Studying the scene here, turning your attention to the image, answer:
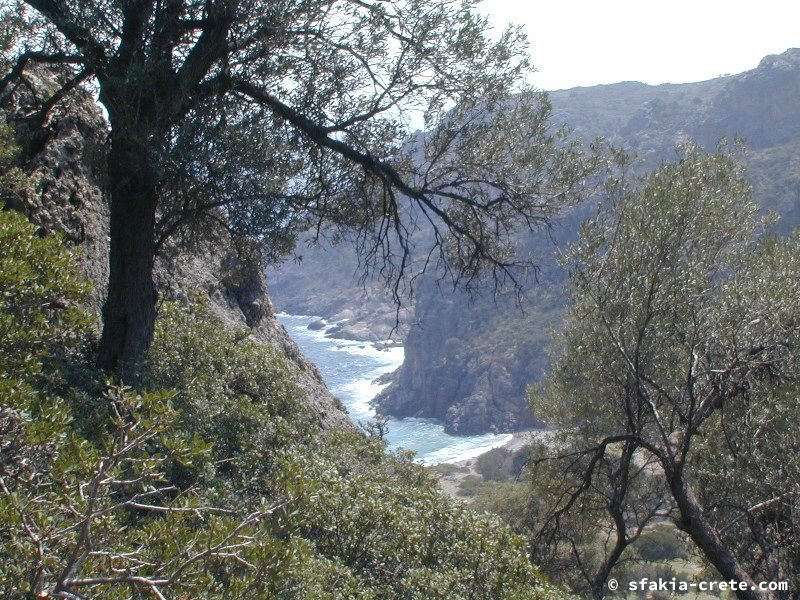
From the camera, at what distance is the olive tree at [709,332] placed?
26.1ft

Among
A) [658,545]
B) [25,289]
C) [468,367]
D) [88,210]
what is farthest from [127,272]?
[468,367]

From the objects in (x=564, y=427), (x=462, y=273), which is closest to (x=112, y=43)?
(x=462, y=273)

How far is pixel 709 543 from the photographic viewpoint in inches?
293

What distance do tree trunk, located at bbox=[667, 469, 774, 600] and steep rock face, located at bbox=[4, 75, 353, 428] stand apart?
15.8 ft

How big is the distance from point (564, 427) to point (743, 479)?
16.1ft

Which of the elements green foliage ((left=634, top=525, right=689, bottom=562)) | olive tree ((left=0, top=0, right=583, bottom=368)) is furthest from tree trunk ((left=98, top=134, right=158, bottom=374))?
green foliage ((left=634, top=525, right=689, bottom=562))

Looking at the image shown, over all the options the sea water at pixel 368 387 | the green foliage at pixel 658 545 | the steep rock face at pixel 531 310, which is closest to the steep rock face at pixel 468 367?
the steep rock face at pixel 531 310

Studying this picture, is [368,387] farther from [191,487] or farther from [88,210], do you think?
[191,487]

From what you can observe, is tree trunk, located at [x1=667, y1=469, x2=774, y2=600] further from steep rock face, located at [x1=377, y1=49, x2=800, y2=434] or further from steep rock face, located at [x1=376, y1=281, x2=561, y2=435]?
steep rock face, located at [x1=376, y1=281, x2=561, y2=435]

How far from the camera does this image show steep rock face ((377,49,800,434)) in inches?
2379

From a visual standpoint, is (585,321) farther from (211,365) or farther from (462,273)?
(211,365)

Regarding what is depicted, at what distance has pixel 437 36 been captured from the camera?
7.14m

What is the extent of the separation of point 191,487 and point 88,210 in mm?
6443

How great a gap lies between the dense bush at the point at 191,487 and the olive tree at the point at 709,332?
3334 millimetres
